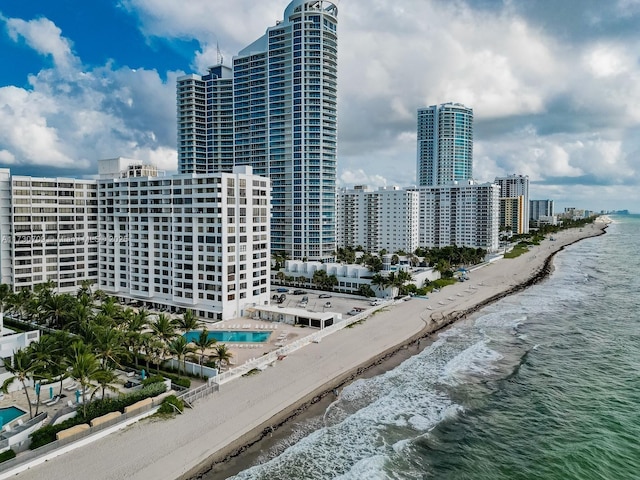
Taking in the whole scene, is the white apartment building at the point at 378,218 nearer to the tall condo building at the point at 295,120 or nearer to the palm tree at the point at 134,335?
the tall condo building at the point at 295,120

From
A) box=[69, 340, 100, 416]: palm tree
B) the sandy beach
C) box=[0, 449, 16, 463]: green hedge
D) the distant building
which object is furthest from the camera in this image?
the distant building

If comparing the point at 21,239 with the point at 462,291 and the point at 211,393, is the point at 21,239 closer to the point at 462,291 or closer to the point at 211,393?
the point at 211,393

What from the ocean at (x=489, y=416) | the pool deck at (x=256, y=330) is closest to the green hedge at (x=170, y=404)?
the ocean at (x=489, y=416)

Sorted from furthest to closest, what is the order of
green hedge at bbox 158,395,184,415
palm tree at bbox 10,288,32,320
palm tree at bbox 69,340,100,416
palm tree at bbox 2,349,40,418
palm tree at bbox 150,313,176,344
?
palm tree at bbox 10,288,32,320, palm tree at bbox 150,313,176,344, green hedge at bbox 158,395,184,415, palm tree at bbox 2,349,40,418, palm tree at bbox 69,340,100,416

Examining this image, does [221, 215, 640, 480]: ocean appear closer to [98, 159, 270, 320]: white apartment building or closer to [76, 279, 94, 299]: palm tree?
[98, 159, 270, 320]: white apartment building

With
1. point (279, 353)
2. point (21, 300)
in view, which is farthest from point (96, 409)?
point (21, 300)

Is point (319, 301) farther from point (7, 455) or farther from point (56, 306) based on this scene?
point (7, 455)

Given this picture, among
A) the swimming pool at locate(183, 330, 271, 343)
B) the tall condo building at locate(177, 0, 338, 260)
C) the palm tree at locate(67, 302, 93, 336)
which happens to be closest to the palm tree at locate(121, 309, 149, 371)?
the palm tree at locate(67, 302, 93, 336)

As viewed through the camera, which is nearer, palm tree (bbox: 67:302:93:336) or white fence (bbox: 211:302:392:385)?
white fence (bbox: 211:302:392:385)

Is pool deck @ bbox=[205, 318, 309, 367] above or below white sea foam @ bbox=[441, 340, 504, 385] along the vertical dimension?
above
